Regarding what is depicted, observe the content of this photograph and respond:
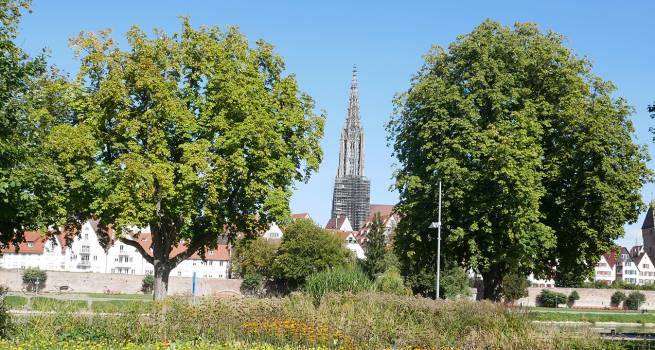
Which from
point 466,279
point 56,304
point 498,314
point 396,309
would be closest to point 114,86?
point 56,304

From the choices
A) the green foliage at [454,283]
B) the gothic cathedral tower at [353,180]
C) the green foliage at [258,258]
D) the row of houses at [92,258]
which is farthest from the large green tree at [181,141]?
the gothic cathedral tower at [353,180]

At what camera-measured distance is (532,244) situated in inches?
1405

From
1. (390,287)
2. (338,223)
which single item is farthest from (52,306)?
(338,223)

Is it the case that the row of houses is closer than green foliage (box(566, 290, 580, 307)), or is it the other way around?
green foliage (box(566, 290, 580, 307))

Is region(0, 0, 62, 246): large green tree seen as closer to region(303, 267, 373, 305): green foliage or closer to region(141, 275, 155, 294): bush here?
region(303, 267, 373, 305): green foliage

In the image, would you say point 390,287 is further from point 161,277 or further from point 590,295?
point 590,295

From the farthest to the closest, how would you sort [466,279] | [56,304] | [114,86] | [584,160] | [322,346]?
[466,279]
[584,160]
[114,86]
[56,304]
[322,346]

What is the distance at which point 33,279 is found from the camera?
245 feet

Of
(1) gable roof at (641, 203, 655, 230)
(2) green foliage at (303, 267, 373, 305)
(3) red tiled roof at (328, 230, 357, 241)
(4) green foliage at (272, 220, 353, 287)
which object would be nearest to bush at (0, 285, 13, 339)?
(2) green foliage at (303, 267, 373, 305)

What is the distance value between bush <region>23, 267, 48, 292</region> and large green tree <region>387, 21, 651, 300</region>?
45951 millimetres

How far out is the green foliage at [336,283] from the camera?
83.0 ft

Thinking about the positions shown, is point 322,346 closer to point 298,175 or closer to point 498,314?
point 498,314

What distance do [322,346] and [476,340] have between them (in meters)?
3.59

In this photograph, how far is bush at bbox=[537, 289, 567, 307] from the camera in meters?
77.6
